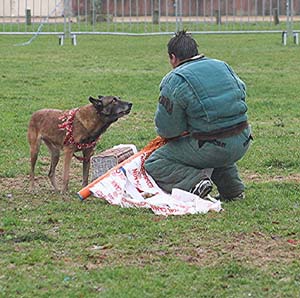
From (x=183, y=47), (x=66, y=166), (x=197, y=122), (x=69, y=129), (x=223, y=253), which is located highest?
(x=183, y=47)

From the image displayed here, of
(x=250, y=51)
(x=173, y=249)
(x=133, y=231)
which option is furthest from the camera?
(x=250, y=51)

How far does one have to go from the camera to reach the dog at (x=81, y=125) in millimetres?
8414

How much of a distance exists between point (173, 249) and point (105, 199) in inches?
64.4

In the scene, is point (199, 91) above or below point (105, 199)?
above

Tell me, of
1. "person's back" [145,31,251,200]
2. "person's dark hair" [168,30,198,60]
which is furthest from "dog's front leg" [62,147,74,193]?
"person's dark hair" [168,30,198,60]

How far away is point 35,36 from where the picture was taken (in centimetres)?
2622

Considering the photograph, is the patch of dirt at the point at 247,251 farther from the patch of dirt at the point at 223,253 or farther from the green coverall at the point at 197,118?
the green coverall at the point at 197,118

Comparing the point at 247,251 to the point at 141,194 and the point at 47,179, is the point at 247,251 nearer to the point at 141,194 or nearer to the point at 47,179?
the point at 141,194

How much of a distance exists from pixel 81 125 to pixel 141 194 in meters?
0.96

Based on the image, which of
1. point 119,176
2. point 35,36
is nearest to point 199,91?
point 119,176

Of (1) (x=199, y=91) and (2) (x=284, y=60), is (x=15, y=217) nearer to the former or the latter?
(1) (x=199, y=91)

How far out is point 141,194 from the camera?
310 inches

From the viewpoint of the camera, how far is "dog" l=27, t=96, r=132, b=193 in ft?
27.6

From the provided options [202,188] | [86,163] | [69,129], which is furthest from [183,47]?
[86,163]
